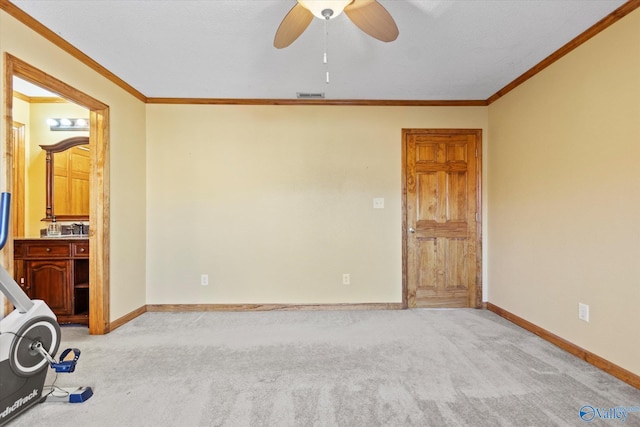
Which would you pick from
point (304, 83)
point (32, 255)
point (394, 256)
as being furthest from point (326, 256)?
point (32, 255)

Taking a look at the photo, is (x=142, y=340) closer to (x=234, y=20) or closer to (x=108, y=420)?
(x=108, y=420)

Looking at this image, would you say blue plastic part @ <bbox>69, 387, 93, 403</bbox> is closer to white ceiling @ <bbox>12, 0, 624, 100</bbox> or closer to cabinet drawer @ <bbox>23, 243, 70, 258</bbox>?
cabinet drawer @ <bbox>23, 243, 70, 258</bbox>

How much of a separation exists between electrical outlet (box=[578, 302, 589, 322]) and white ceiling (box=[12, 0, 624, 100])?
201 cm

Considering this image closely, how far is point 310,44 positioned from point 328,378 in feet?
7.96

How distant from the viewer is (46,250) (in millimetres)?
2914

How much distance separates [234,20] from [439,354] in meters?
2.86

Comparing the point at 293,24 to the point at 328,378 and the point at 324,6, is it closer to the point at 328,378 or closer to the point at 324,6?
the point at 324,6

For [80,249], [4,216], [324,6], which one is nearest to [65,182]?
[80,249]

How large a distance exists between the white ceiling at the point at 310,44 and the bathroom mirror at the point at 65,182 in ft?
3.83

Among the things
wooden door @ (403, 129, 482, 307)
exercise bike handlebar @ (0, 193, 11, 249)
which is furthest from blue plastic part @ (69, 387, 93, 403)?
wooden door @ (403, 129, 482, 307)

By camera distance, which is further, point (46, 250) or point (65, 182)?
point (65, 182)

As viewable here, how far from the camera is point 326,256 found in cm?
355

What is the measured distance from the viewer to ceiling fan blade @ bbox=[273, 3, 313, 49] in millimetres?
1679

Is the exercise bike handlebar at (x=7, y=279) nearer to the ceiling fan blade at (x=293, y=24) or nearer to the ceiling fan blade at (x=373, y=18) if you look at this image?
the ceiling fan blade at (x=293, y=24)
